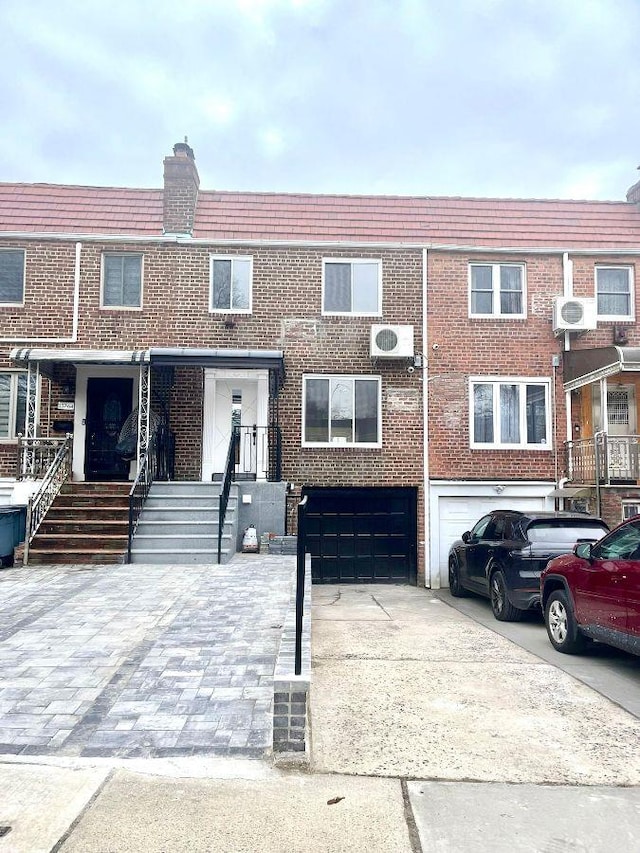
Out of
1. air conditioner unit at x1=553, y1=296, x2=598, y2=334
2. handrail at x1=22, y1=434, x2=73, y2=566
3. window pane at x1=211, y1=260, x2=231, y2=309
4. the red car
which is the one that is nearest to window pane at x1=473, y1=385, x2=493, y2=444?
air conditioner unit at x1=553, y1=296, x2=598, y2=334

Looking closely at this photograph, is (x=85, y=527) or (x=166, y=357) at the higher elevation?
(x=166, y=357)

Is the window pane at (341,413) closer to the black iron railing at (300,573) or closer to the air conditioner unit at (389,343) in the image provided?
the air conditioner unit at (389,343)

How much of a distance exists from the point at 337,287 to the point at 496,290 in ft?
11.9

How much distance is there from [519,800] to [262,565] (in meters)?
6.50

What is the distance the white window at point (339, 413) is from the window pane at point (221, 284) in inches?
97.7

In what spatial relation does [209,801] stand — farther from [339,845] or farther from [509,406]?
[509,406]

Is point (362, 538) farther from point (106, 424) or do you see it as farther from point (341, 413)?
point (106, 424)

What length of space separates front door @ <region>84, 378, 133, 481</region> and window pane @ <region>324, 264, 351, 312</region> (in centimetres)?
474

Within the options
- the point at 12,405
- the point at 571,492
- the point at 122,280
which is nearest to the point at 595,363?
the point at 571,492

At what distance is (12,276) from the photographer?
13281 mm

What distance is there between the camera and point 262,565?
31.4ft

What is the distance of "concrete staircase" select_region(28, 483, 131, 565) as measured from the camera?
9.70 meters

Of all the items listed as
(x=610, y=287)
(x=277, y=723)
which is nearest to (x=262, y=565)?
(x=277, y=723)

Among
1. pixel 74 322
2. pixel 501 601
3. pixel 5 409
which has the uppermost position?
pixel 74 322
